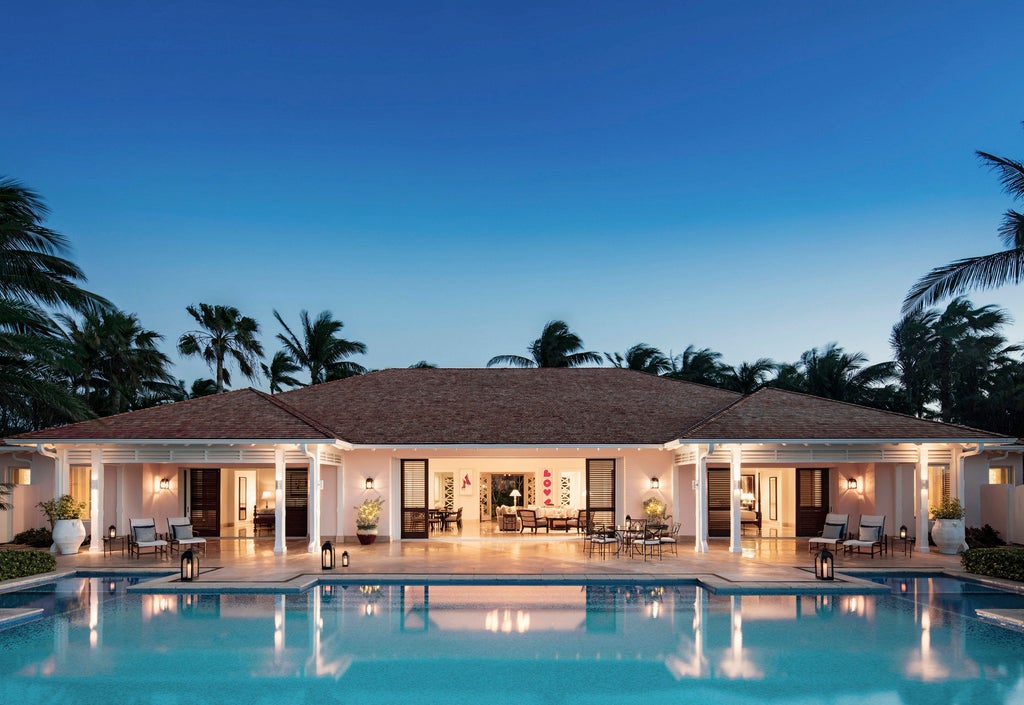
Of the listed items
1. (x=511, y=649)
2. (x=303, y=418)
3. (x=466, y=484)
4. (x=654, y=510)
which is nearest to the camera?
(x=511, y=649)

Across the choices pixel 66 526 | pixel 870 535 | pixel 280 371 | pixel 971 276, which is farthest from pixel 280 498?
pixel 280 371

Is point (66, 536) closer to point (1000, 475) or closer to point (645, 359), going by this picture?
point (1000, 475)

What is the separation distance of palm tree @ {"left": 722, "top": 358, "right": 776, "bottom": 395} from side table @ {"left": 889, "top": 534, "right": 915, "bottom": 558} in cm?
1700

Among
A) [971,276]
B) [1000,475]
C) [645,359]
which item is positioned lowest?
[1000,475]

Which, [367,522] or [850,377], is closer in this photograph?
[367,522]

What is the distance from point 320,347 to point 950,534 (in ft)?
90.2

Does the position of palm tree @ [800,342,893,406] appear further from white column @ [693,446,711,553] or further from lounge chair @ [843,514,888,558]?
white column @ [693,446,711,553]

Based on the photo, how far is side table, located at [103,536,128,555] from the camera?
1849cm

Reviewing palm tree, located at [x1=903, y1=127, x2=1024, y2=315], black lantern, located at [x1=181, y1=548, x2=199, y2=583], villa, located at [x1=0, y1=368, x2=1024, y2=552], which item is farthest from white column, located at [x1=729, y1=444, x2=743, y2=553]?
black lantern, located at [x1=181, y1=548, x2=199, y2=583]

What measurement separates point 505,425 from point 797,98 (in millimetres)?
11755

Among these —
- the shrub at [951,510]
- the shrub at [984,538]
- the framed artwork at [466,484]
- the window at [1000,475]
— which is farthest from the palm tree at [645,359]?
the shrub at [951,510]

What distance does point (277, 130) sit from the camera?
73.7 ft

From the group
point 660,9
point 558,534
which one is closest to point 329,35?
point 660,9

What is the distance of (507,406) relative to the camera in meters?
22.0
